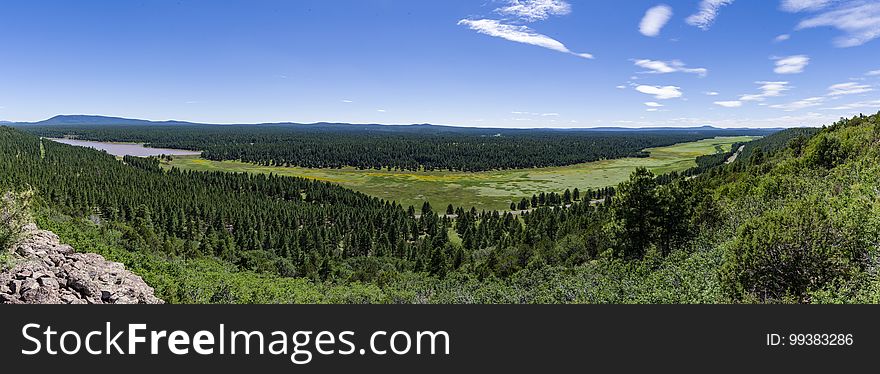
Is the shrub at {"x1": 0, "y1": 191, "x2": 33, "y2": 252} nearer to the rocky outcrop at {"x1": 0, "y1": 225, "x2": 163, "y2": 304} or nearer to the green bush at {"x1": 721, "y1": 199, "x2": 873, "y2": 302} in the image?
the rocky outcrop at {"x1": 0, "y1": 225, "x2": 163, "y2": 304}

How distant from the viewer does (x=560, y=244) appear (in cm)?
5369

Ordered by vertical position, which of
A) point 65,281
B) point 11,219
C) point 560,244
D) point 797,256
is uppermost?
point 797,256

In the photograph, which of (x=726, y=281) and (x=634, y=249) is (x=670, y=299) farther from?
(x=634, y=249)

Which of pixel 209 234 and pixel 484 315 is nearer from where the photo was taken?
pixel 484 315

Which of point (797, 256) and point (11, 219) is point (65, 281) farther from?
point (797, 256)

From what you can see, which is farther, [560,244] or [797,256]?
[560,244]

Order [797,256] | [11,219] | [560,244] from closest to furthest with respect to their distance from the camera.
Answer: [797,256]
[11,219]
[560,244]

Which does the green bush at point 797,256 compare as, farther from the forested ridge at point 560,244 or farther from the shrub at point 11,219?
the shrub at point 11,219

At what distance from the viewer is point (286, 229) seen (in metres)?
89.6

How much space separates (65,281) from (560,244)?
4438cm

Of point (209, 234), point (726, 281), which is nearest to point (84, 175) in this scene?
point (209, 234)

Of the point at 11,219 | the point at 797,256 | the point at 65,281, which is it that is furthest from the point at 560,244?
the point at 11,219

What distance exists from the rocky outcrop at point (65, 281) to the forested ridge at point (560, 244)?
240 cm

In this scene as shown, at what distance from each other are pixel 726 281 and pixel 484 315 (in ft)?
44.6
